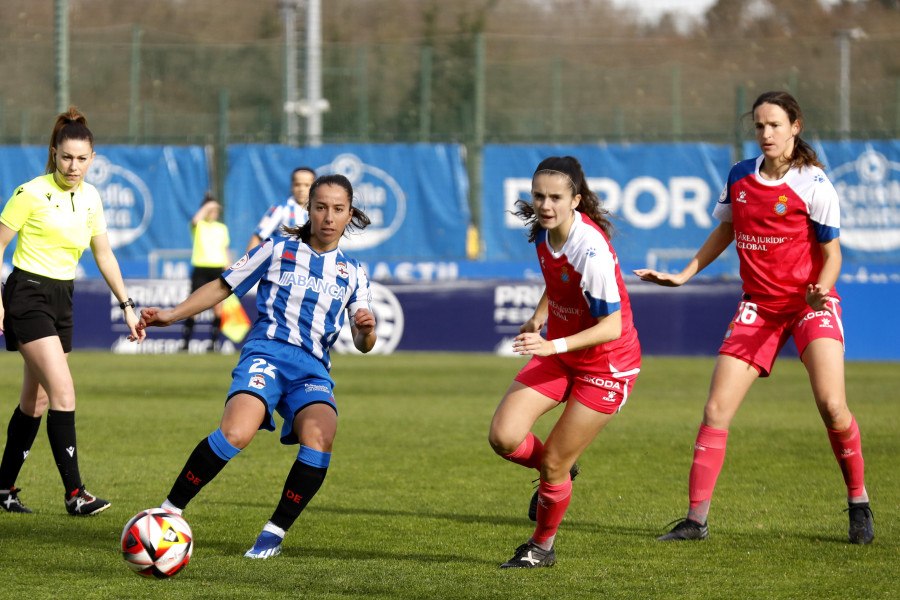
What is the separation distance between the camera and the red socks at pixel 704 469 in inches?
241

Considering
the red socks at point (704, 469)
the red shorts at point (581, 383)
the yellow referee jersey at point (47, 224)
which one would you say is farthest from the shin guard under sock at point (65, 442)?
the red socks at point (704, 469)

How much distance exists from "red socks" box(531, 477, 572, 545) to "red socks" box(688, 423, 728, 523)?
0.96m

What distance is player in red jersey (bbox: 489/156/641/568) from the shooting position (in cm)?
533

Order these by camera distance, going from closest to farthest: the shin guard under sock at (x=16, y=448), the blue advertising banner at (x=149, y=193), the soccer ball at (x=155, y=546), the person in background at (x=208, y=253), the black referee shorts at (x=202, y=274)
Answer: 1. the soccer ball at (x=155, y=546)
2. the shin guard under sock at (x=16, y=448)
3. the person in background at (x=208, y=253)
4. the black referee shorts at (x=202, y=274)
5. the blue advertising banner at (x=149, y=193)

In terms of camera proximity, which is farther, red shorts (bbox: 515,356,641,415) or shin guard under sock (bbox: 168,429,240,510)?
red shorts (bbox: 515,356,641,415)

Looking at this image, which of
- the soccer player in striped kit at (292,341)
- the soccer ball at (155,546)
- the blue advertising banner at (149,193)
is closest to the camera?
the soccer ball at (155,546)

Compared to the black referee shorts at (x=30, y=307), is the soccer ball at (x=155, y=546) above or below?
below

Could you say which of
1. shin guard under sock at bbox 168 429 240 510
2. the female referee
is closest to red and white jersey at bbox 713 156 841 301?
shin guard under sock at bbox 168 429 240 510

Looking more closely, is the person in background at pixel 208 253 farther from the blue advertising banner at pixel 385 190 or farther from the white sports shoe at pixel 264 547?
the white sports shoe at pixel 264 547

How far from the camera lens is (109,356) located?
1675 cm

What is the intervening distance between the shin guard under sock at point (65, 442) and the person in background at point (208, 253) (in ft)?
35.7

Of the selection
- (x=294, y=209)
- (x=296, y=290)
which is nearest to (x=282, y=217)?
(x=294, y=209)

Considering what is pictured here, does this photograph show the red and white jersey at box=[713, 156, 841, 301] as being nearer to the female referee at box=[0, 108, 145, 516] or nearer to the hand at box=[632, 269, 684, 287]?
the hand at box=[632, 269, 684, 287]

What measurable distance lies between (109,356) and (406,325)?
417 cm
